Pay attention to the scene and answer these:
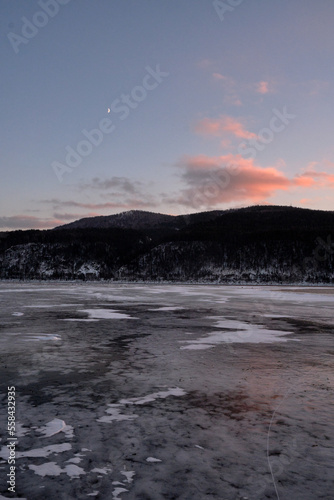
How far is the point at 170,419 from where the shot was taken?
218 inches

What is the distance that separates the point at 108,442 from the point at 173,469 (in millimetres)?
1010

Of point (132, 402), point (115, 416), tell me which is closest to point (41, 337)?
point (132, 402)

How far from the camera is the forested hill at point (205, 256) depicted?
4840 inches

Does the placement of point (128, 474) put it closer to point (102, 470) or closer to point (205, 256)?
point (102, 470)

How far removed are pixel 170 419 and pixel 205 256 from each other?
132243 mm

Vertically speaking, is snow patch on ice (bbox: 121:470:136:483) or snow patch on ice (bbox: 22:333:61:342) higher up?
snow patch on ice (bbox: 121:470:136:483)

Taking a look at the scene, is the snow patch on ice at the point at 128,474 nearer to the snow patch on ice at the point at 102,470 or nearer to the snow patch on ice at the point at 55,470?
the snow patch on ice at the point at 102,470

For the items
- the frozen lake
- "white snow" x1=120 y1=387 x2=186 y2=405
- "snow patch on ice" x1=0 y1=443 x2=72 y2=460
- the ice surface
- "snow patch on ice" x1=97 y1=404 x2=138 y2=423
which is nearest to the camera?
the frozen lake

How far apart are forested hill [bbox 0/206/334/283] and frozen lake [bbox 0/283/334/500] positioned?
328 ft

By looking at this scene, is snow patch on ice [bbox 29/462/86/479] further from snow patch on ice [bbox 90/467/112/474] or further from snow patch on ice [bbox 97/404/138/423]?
snow patch on ice [bbox 97/404/138/423]

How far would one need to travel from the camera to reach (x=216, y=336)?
12.8 meters

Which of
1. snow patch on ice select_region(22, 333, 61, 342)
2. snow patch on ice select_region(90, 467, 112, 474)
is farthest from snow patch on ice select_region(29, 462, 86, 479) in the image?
snow patch on ice select_region(22, 333, 61, 342)

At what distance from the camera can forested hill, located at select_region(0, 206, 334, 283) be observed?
12294 centimetres

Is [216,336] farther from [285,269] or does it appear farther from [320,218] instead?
[320,218]
